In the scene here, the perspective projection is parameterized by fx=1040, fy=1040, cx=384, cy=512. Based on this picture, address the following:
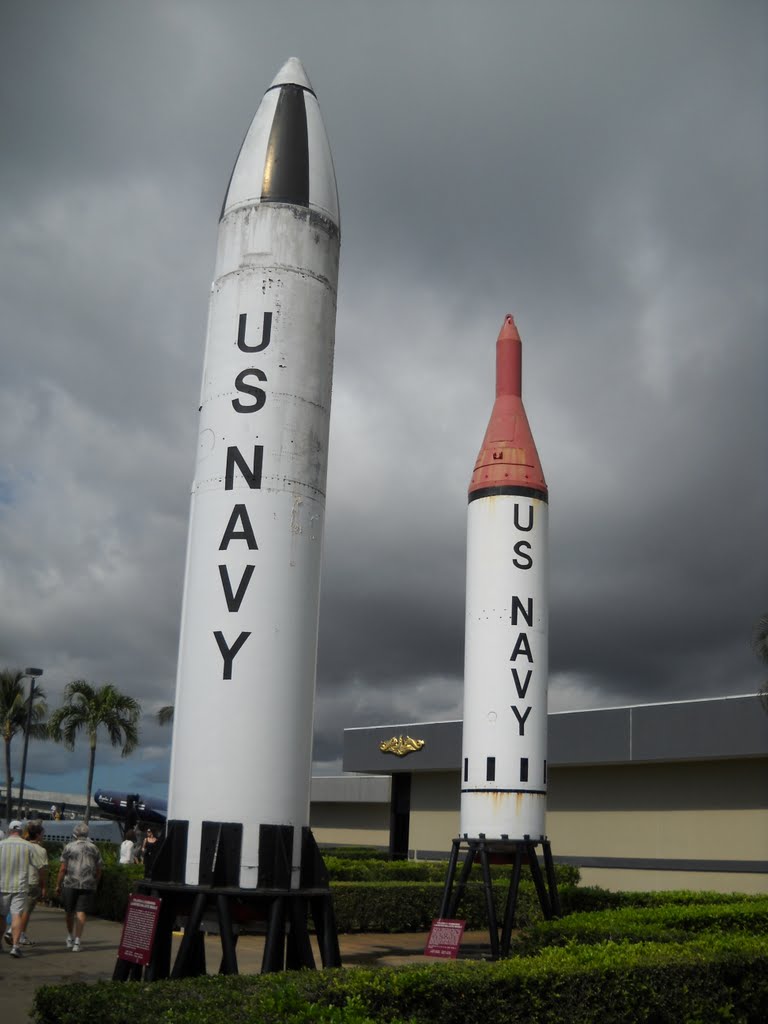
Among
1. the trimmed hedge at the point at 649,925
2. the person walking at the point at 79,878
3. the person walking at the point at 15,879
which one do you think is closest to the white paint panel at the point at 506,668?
the trimmed hedge at the point at 649,925

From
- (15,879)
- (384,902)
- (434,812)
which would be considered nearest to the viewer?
(15,879)

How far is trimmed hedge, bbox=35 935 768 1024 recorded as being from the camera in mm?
6465

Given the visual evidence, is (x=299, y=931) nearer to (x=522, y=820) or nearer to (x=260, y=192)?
(x=260, y=192)

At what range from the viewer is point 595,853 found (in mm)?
31188

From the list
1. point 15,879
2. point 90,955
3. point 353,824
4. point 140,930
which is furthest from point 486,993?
point 353,824

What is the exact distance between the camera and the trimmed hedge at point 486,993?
646 cm

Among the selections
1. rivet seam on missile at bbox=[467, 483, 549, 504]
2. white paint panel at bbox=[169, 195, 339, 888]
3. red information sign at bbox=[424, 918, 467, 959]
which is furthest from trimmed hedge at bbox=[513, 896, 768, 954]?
rivet seam on missile at bbox=[467, 483, 549, 504]

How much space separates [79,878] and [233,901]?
23.7 feet

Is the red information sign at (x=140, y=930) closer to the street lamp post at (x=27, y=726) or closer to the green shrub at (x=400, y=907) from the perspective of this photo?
the green shrub at (x=400, y=907)

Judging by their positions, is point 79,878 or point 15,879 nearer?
point 15,879

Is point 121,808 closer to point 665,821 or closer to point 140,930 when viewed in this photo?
point 665,821

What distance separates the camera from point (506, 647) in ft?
54.8

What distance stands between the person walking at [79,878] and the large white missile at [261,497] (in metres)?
6.89

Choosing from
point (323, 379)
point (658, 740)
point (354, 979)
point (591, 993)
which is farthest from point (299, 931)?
point (658, 740)
